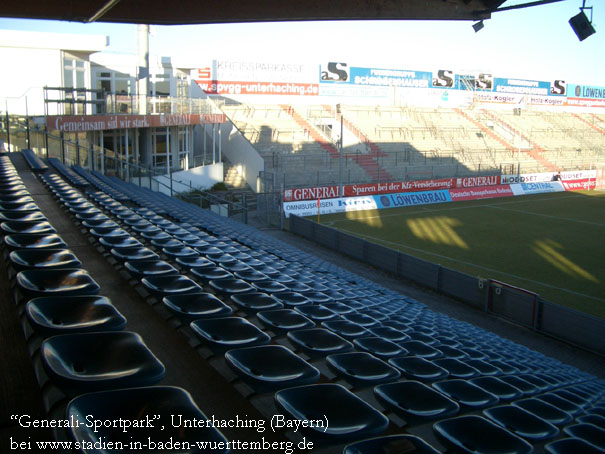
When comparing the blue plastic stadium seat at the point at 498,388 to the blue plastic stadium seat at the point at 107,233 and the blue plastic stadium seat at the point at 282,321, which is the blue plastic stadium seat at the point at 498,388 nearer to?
the blue plastic stadium seat at the point at 282,321

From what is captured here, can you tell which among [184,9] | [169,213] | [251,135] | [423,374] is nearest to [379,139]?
[251,135]

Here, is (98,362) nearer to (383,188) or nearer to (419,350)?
(419,350)

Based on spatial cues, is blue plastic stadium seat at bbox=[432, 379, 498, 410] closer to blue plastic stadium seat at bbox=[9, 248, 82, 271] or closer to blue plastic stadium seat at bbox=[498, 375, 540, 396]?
blue plastic stadium seat at bbox=[498, 375, 540, 396]

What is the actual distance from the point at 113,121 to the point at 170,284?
19.7 metres

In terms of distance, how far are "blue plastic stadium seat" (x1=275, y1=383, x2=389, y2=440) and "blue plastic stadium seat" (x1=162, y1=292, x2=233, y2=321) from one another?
1635 mm

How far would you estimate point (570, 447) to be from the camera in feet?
11.5

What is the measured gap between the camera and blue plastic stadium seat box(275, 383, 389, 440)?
303 centimetres

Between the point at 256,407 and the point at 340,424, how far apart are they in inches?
32.7

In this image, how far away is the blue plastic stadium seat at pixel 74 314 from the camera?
12.0ft

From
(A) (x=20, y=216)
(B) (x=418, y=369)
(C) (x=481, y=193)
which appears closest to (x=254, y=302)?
(B) (x=418, y=369)

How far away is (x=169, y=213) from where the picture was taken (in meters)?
15.4

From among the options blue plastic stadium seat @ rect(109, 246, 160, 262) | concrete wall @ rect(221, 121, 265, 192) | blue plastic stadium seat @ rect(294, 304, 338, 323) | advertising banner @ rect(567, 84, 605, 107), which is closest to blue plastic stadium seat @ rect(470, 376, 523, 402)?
blue plastic stadium seat @ rect(294, 304, 338, 323)

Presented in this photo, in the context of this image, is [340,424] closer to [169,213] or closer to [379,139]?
[169,213]

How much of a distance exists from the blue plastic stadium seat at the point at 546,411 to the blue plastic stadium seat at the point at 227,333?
2.20 metres
